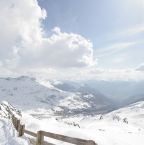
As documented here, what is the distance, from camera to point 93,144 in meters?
8.97

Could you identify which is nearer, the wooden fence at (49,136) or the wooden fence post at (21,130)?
the wooden fence at (49,136)

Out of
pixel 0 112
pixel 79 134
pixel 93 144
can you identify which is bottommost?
pixel 93 144

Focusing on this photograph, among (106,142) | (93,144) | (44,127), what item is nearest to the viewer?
(93,144)

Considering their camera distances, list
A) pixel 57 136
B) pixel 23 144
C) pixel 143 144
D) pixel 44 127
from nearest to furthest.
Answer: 1. pixel 57 136
2. pixel 23 144
3. pixel 44 127
4. pixel 143 144

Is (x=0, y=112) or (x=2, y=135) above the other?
(x=0, y=112)

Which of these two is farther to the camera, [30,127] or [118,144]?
[30,127]

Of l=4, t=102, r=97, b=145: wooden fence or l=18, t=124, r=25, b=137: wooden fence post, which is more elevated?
l=18, t=124, r=25, b=137: wooden fence post

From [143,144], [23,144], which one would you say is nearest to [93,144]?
[23,144]

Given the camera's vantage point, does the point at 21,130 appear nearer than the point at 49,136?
No

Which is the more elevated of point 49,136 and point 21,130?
point 21,130

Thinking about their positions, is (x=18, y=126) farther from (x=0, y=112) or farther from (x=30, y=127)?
(x=0, y=112)

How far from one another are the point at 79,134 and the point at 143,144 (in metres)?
13.9

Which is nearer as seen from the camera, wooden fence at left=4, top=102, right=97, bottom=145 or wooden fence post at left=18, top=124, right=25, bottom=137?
wooden fence at left=4, top=102, right=97, bottom=145

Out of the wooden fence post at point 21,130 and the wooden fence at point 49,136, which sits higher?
the wooden fence post at point 21,130
